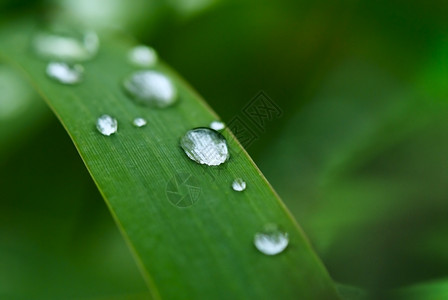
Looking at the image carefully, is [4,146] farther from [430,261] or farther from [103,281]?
[430,261]

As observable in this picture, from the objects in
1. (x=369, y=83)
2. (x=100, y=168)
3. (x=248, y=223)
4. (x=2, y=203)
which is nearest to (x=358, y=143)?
(x=369, y=83)

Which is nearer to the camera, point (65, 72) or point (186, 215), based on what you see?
point (186, 215)

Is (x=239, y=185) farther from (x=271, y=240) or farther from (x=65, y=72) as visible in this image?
(x=65, y=72)

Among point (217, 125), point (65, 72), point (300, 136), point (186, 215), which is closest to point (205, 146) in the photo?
point (217, 125)

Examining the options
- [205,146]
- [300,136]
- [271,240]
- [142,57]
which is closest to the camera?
[271,240]

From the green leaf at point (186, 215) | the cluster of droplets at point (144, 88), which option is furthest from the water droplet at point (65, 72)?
the green leaf at point (186, 215)

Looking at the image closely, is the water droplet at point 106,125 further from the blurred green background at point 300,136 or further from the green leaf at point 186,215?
the blurred green background at point 300,136

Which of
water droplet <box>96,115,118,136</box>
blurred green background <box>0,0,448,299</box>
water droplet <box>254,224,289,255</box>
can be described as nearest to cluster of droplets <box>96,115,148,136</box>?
water droplet <box>96,115,118,136</box>

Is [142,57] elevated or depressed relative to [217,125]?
depressed
